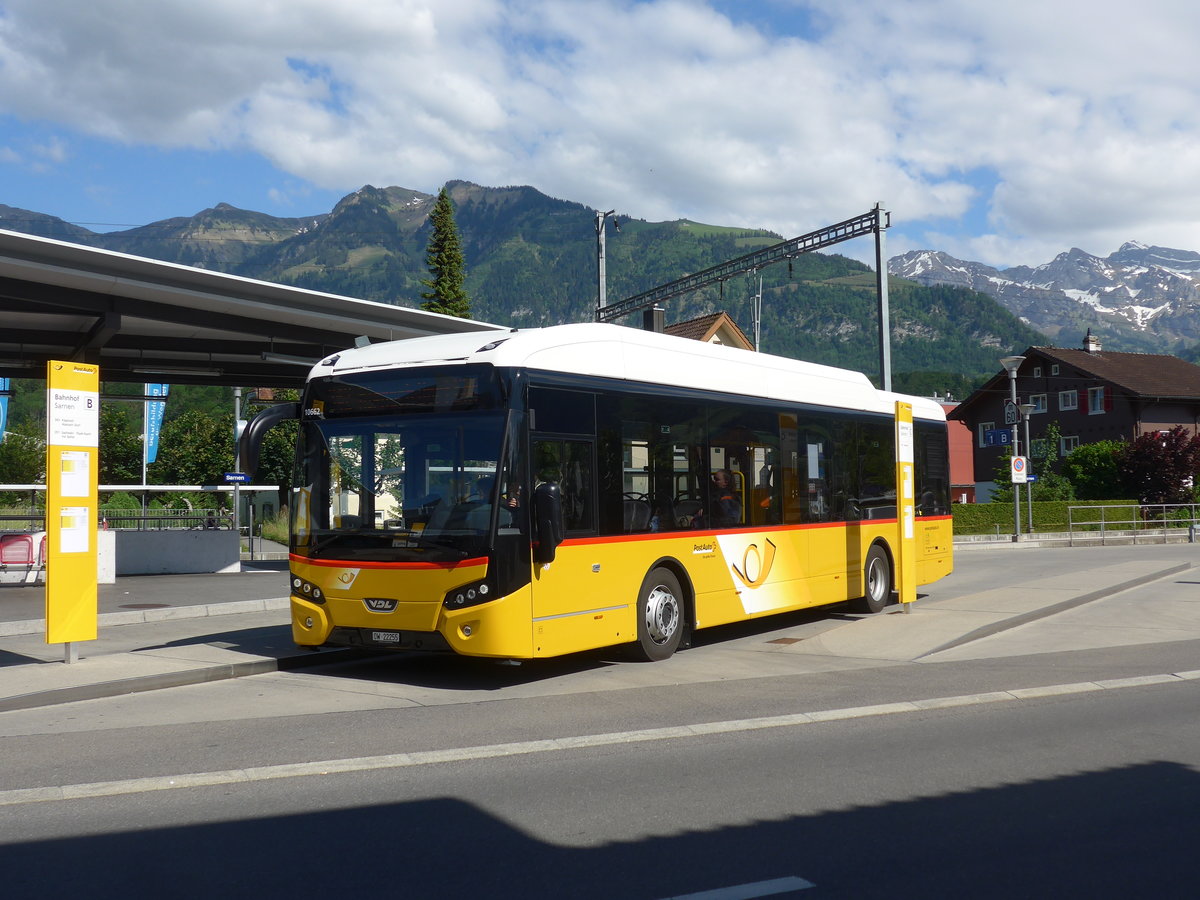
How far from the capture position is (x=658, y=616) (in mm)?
11602

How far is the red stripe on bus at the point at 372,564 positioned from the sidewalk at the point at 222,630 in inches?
54.4

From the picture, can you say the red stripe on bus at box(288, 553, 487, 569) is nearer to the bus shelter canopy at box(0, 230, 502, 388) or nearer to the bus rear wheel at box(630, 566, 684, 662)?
the bus rear wheel at box(630, 566, 684, 662)

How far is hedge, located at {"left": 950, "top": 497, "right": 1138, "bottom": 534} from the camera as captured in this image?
149ft

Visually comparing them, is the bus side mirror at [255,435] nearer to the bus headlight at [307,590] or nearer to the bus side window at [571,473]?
the bus headlight at [307,590]

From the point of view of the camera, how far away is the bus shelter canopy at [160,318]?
1609cm

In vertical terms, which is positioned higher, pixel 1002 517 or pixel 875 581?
pixel 1002 517

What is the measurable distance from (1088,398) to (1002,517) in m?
23.9

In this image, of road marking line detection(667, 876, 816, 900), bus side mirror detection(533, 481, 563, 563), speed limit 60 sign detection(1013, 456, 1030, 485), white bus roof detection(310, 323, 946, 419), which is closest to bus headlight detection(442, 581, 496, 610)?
bus side mirror detection(533, 481, 563, 563)

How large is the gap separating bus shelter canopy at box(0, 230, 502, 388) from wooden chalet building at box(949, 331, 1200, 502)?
45726 mm

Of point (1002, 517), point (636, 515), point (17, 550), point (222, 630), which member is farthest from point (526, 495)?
point (1002, 517)

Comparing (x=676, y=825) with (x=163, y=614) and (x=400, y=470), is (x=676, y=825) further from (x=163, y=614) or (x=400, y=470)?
(x=163, y=614)

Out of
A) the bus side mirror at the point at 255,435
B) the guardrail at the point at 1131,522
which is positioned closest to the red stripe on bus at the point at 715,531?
the bus side mirror at the point at 255,435

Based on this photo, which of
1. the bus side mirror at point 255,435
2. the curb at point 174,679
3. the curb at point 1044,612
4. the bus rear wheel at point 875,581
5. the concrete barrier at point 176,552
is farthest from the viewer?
the concrete barrier at point 176,552

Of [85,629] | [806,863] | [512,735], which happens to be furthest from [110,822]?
[85,629]
